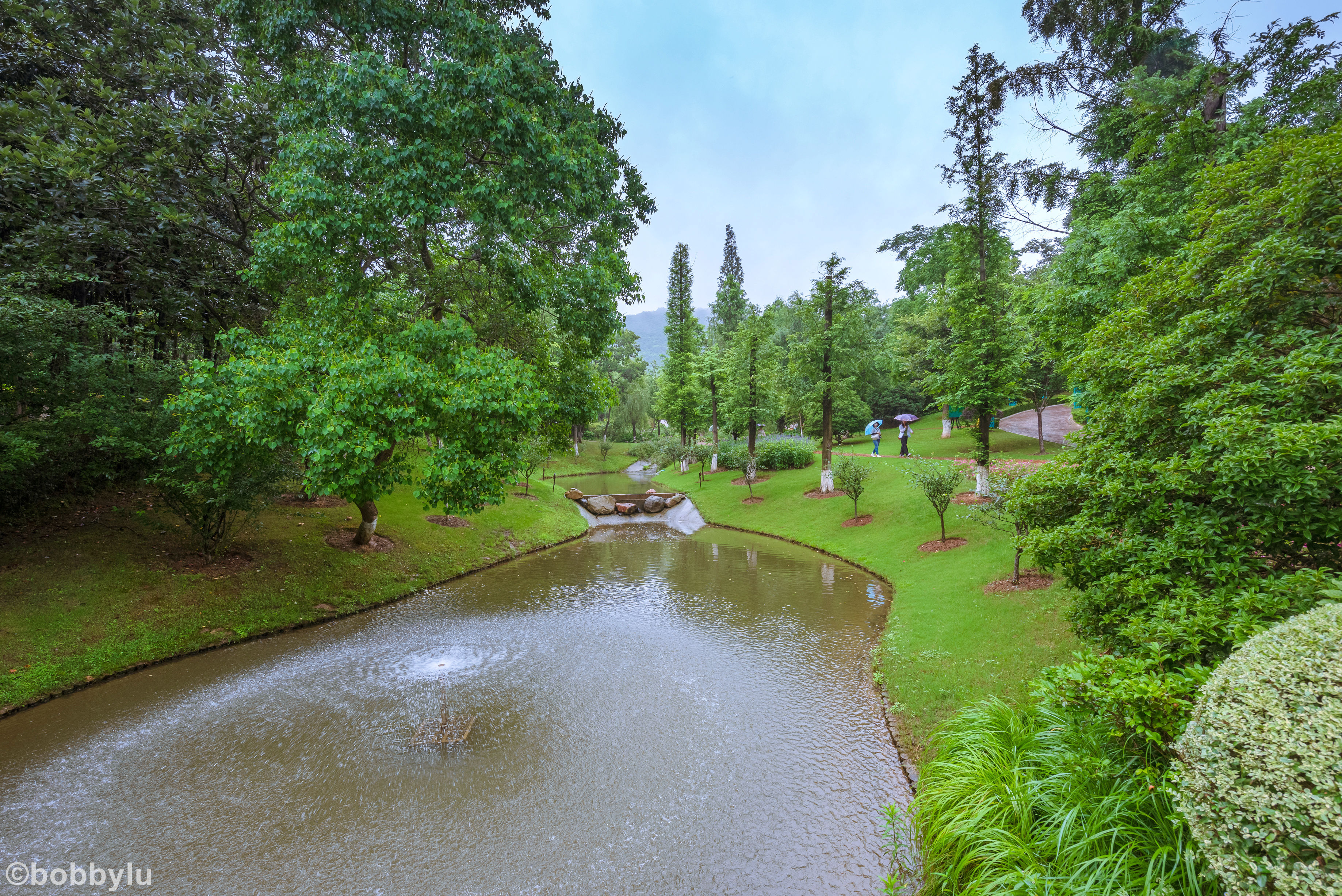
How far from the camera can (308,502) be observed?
17859 millimetres

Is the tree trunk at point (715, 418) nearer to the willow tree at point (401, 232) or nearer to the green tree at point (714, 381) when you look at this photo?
the green tree at point (714, 381)

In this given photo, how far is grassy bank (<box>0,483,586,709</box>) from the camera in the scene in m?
9.28

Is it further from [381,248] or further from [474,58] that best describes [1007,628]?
[474,58]

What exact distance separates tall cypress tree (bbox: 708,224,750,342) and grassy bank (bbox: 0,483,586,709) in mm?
35620

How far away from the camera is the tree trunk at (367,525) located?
608 inches

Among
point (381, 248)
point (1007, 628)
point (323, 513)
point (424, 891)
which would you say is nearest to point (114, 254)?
point (381, 248)

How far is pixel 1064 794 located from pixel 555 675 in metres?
8.11

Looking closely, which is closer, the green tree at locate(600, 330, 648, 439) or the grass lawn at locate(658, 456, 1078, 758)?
the grass lawn at locate(658, 456, 1078, 758)

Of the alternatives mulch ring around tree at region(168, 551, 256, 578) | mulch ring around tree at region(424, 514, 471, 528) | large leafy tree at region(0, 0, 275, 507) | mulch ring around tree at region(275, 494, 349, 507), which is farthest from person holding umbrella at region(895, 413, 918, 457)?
large leafy tree at region(0, 0, 275, 507)

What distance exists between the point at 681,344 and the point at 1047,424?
29.3m

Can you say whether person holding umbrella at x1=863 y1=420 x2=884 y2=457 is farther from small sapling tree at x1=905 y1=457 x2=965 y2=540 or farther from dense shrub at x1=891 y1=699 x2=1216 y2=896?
dense shrub at x1=891 y1=699 x2=1216 y2=896

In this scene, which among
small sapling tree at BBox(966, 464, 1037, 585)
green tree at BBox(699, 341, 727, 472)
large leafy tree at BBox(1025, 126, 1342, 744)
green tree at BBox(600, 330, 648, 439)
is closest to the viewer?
large leafy tree at BBox(1025, 126, 1342, 744)

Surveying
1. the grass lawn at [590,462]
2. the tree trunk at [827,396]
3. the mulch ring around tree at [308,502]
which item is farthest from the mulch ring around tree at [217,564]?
the grass lawn at [590,462]

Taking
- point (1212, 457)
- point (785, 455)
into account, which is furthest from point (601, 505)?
point (1212, 457)
